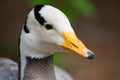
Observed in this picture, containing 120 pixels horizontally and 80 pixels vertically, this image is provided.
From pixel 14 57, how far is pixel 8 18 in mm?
414

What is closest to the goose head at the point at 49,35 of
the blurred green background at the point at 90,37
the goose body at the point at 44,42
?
the goose body at the point at 44,42

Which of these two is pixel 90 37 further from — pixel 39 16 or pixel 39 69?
pixel 39 16

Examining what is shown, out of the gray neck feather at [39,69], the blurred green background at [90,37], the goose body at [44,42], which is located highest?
the goose body at [44,42]

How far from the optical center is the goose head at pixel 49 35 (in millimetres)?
2021

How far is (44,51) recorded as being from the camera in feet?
7.24

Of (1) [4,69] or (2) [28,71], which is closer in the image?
(2) [28,71]

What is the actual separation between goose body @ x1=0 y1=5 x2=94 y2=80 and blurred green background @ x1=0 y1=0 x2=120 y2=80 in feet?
4.47

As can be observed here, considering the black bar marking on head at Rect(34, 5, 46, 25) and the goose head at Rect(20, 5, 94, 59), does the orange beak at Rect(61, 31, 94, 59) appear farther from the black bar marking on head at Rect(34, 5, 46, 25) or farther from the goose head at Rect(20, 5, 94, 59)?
the black bar marking on head at Rect(34, 5, 46, 25)

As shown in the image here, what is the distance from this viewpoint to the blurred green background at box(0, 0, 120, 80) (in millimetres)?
3816

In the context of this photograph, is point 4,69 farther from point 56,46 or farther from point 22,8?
point 22,8

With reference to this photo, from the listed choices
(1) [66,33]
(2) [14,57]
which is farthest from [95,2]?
(1) [66,33]

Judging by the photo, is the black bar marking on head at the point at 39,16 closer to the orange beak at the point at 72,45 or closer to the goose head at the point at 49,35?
the goose head at the point at 49,35

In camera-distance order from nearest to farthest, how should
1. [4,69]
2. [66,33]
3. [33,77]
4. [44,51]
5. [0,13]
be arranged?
[66,33] < [44,51] < [33,77] < [4,69] < [0,13]

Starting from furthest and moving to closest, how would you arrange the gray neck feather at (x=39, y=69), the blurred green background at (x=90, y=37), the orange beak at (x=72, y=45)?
1. the blurred green background at (x=90, y=37)
2. the gray neck feather at (x=39, y=69)
3. the orange beak at (x=72, y=45)
